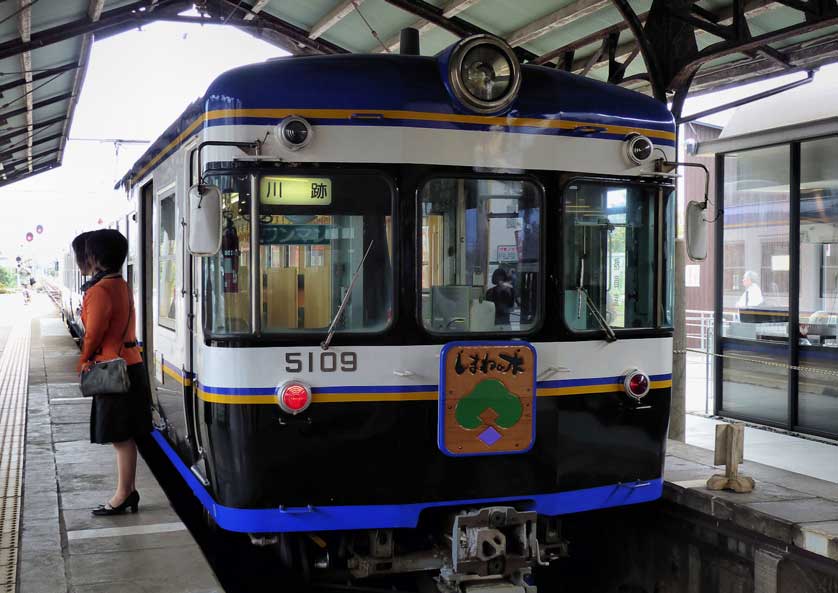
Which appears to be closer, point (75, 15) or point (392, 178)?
point (392, 178)

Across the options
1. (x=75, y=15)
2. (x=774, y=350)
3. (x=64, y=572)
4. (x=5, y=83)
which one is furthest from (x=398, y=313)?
(x=5, y=83)

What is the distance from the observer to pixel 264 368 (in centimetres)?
425

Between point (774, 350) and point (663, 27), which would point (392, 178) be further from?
point (774, 350)

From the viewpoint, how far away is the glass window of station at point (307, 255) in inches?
168

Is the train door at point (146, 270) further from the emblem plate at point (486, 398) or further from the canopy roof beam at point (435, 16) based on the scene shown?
the canopy roof beam at point (435, 16)

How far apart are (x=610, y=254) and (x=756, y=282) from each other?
4.93m

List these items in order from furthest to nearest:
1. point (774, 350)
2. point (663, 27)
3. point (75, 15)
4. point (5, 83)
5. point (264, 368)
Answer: point (5, 83) < point (75, 15) < point (774, 350) < point (663, 27) < point (264, 368)

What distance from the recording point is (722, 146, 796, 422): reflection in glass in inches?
347

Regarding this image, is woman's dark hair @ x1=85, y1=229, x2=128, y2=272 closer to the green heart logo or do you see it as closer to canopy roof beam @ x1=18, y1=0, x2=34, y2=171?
the green heart logo

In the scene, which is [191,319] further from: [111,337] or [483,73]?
[483,73]

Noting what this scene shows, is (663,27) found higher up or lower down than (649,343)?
higher up

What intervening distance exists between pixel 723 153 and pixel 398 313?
623cm

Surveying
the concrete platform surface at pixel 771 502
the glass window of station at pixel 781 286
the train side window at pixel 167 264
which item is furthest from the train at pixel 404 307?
the glass window of station at pixel 781 286

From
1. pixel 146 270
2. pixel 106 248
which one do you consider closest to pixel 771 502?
pixel 106 248
